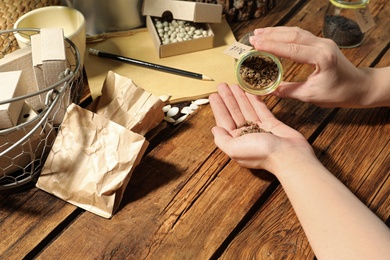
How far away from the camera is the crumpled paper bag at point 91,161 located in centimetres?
71

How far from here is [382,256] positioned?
0.59 metres

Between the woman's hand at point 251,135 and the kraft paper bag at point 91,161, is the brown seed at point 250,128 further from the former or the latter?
the kraft paper bag at point 91,161

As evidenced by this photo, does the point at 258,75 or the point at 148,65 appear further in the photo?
the point at 148,65

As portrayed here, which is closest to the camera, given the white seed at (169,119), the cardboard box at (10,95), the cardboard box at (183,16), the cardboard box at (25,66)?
the cardboard box at (10,95)

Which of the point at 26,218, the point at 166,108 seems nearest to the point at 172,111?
the point at 166,108

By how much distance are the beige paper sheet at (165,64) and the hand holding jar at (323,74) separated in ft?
0.58

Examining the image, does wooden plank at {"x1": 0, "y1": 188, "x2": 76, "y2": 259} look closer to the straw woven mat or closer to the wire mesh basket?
the wire mesh basket

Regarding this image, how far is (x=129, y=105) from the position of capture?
80 cm

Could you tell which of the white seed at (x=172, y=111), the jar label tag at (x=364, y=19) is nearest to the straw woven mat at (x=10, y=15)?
the white seed at (x=172, y=111)

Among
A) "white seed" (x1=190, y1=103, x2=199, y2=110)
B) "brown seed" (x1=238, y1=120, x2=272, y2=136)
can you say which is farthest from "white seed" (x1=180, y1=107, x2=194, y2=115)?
"brown seed" (x1=238, y1=120, x2=272, y2=136)

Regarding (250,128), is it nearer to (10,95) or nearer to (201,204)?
(201,204)

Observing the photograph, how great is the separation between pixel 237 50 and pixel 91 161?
36 cm

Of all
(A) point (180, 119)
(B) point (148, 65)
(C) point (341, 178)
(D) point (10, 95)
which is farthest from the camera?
(B) point (148, 65)

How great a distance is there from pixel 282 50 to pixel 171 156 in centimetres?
27
